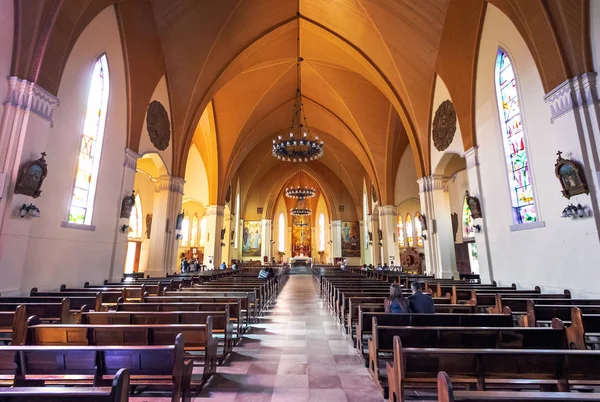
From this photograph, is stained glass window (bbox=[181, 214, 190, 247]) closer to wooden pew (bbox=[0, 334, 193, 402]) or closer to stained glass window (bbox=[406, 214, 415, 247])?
stained glass window (bbox=[406, 214, 415, 247])

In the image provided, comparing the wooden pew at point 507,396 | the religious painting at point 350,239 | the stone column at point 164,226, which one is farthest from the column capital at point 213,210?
the wooden pew at point 507,396

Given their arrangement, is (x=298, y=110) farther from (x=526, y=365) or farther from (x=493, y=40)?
(x=526, y=365)

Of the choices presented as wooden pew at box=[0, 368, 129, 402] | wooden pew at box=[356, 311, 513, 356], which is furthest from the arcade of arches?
wooden pew at box=[0, 368, 129, 402]

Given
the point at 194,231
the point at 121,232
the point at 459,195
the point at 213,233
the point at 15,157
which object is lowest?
Answer: the point at 121,232

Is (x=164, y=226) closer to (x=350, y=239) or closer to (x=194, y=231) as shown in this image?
(x=194, y=231)

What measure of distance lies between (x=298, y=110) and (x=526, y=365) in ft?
74.7

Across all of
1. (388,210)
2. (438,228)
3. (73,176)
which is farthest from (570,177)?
(388,210)

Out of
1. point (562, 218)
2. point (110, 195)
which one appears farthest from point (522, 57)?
point (110, 195)

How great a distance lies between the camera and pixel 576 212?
587cm

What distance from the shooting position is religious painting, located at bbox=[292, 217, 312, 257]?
112 feet

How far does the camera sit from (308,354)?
441 cm

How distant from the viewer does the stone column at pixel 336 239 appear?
1223 inches

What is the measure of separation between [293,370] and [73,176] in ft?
25.1

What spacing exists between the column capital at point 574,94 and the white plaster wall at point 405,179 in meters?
13.4
